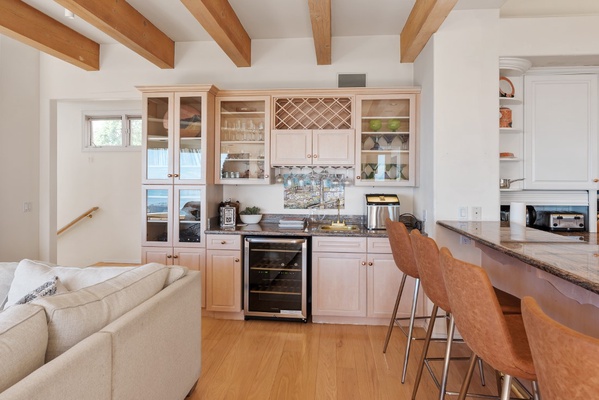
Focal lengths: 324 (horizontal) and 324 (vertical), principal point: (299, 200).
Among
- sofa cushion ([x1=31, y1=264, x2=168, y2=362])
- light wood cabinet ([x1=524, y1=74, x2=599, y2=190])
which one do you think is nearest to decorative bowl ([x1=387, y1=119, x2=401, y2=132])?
light wood cabinet ([x1=524, y1=74, x2=599, y2=190])

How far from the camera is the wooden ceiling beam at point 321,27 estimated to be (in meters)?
2.35

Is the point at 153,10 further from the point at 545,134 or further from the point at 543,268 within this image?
the point at 545,134

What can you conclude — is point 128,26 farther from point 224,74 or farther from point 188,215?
point 188,215

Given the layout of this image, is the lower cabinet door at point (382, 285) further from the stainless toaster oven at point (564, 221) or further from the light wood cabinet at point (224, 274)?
the stainless toaster oven at point (564, 221)

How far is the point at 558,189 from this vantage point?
2.96 metres

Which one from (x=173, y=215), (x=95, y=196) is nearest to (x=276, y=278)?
(x=173, y=215)

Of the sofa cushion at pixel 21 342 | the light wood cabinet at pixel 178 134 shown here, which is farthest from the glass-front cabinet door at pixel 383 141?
the sofa cushion at pixel 21 342

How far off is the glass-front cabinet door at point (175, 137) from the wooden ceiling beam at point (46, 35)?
0.90 metres

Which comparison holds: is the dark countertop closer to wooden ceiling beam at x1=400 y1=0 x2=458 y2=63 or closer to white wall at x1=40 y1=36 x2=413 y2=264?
white wall at x1=40 y1=36 x2=413 y2=264

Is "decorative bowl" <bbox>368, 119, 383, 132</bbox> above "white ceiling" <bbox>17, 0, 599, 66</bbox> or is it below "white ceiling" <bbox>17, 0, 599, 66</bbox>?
below

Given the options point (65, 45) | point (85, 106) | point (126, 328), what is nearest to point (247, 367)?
point (126, 328)

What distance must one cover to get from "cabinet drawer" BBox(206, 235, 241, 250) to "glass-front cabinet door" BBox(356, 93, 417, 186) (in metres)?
1.33

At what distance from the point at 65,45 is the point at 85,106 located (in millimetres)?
2042

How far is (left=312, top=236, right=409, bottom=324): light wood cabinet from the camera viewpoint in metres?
2.96
